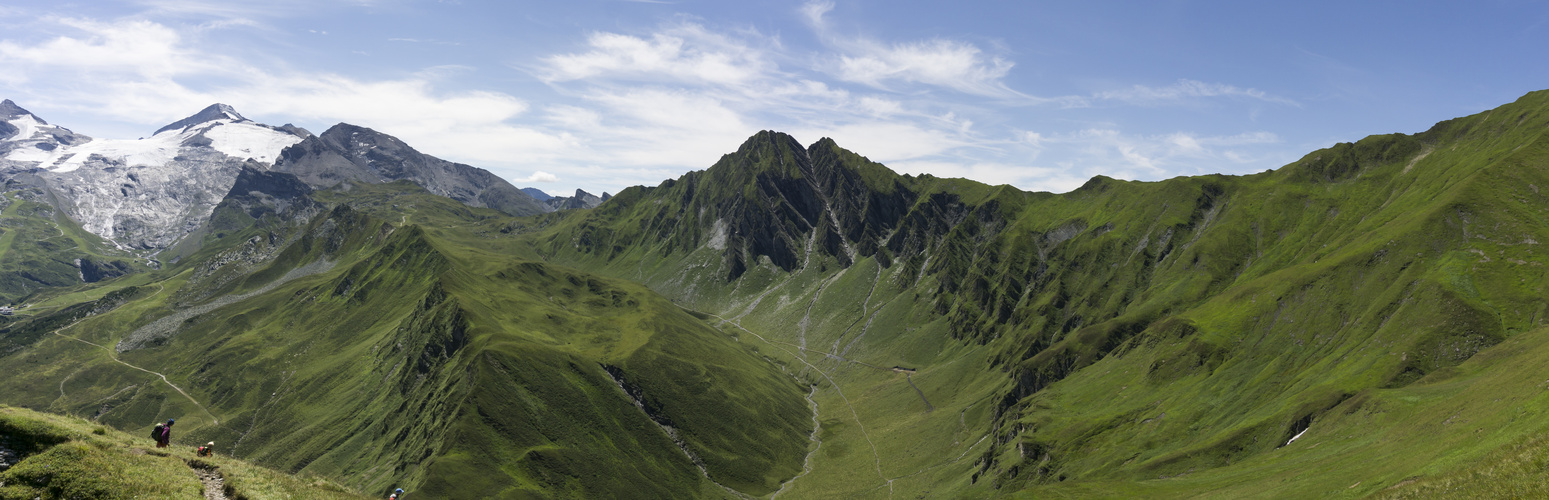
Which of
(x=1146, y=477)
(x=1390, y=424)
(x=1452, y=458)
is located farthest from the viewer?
(x=1146, y=477)

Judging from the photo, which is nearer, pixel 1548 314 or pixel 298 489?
pixel 298 489

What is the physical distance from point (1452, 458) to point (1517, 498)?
116ft

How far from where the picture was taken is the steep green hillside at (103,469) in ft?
133

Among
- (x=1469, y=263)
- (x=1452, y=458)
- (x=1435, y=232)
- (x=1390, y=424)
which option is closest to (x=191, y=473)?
(x=1452, y=458)

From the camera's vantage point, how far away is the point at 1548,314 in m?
147

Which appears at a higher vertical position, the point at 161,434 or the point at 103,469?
the point at 103,469

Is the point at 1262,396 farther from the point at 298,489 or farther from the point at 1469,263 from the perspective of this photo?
the point at 298,489

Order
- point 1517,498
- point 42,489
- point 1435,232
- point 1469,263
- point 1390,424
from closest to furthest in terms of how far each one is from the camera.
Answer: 1. point 42,489
2. point 1517,498
3. point 1390,424
4. point 1469,263
5. point 1435,232

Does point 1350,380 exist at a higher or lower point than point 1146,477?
higher

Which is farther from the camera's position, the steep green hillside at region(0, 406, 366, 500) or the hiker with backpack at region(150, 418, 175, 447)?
the hiker with backpack at region(150, 418, 175, 447)

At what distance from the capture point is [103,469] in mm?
42312

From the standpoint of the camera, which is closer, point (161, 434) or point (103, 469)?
point (103, 469)

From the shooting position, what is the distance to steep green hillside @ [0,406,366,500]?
40469mm

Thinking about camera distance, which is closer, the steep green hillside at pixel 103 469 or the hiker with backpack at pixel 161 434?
the steep green hillside at pixel 103 469
